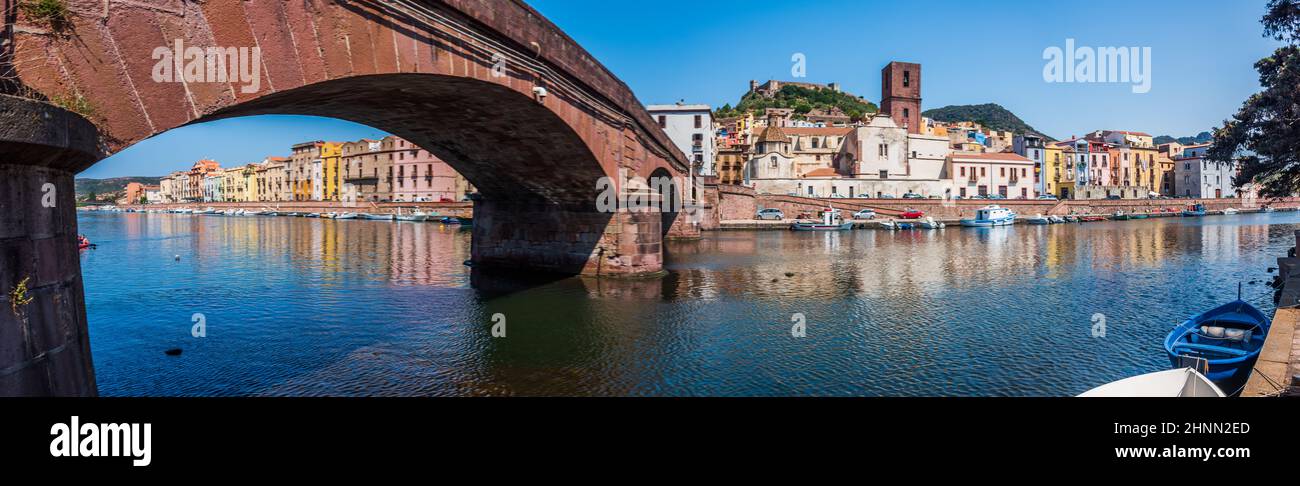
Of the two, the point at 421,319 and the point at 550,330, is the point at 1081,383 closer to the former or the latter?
the point at 550,330

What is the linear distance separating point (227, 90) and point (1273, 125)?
80.9 feet

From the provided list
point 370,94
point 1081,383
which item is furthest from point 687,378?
point 370,94

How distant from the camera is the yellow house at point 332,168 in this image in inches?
3947

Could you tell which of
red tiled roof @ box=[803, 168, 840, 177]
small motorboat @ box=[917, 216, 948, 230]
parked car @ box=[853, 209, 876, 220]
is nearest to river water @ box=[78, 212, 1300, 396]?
small motorboat @ box=[917, 216, 948, 230]

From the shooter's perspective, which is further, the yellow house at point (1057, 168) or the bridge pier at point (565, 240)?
the yellow house at point (1057, 168)

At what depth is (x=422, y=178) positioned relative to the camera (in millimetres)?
87188

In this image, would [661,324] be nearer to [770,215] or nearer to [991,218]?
[770,215]

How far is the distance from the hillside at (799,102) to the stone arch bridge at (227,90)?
358ft

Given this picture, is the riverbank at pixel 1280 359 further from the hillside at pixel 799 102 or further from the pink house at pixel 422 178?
the hillside at pixel 799 102

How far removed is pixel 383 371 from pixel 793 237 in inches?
1463

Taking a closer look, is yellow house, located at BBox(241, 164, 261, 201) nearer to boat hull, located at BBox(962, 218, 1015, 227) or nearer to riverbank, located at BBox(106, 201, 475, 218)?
riverbank, located at BBox(106, 201, 475, 218)

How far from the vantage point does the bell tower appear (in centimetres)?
8175

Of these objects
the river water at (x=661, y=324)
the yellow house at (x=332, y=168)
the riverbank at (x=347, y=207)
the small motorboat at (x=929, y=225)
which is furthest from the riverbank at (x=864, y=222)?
the yellow house at (x=332, y=168)

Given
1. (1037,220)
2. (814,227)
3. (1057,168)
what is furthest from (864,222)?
(1057,168)
